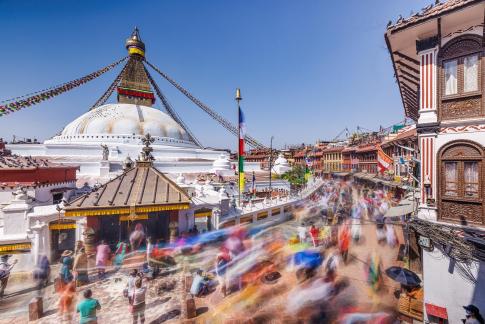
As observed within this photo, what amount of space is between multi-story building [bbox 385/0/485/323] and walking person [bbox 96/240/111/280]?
996 centimetres

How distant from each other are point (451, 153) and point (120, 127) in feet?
94.4

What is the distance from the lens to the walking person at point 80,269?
22.3 ft

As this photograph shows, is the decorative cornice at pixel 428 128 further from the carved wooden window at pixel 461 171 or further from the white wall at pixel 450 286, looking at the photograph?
the white wall at pixel 450 286

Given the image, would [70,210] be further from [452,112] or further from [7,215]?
[452,112]

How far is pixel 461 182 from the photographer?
21.5ft

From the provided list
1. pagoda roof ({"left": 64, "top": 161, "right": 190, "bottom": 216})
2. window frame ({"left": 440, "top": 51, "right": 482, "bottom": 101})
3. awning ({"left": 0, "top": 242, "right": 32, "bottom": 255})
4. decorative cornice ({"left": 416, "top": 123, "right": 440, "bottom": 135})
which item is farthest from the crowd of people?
window frame ({"left": 440, "top": 51, "right": 482, "bottom": 101})

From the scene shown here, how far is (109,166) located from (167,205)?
1371 cm

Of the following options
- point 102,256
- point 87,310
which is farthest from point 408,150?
point 87,310

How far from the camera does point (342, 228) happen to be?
1246 centimetres

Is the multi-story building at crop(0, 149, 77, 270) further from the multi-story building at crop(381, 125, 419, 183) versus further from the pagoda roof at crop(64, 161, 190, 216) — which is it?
the multi-story building at crop(381, 125, 419, 183)

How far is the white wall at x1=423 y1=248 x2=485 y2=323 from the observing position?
587 centimetres

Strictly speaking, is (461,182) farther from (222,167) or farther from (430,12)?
(222,167)

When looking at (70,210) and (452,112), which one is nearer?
(452,112)

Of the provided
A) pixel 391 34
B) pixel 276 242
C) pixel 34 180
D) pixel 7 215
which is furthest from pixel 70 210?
pixel 391 34
